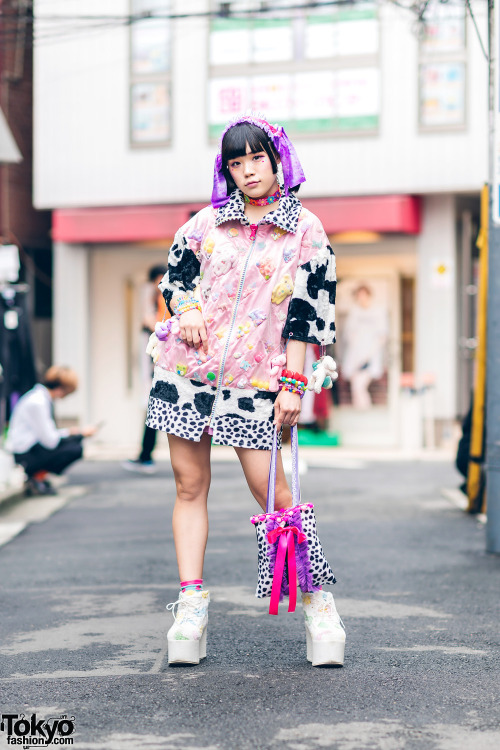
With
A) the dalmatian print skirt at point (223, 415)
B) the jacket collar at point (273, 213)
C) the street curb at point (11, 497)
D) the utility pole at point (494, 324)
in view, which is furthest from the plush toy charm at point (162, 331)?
the street curb at point (11, 497)

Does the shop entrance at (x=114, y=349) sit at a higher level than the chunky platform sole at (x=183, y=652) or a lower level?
higher

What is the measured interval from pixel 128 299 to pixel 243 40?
13.2 feet

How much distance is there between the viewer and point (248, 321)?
12.0 ft

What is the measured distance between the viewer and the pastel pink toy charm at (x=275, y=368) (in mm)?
3640

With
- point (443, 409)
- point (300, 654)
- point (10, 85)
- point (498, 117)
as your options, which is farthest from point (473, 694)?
point (10, 85)

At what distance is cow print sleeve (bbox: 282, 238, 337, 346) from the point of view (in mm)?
3650

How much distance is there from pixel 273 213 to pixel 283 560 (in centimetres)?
114

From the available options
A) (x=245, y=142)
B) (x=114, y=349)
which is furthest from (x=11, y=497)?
(x=114, y=349)

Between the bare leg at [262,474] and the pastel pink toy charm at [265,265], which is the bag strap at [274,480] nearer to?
the bare leg at [262,474]

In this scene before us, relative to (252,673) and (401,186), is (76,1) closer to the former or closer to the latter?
(401,186)

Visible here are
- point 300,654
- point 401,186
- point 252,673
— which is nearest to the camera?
point 252,673

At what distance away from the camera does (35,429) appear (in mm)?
8656

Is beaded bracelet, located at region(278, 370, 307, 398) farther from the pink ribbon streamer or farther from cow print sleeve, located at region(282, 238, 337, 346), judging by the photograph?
the pink ribbon streamer

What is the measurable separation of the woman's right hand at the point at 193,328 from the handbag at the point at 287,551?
0.41m
